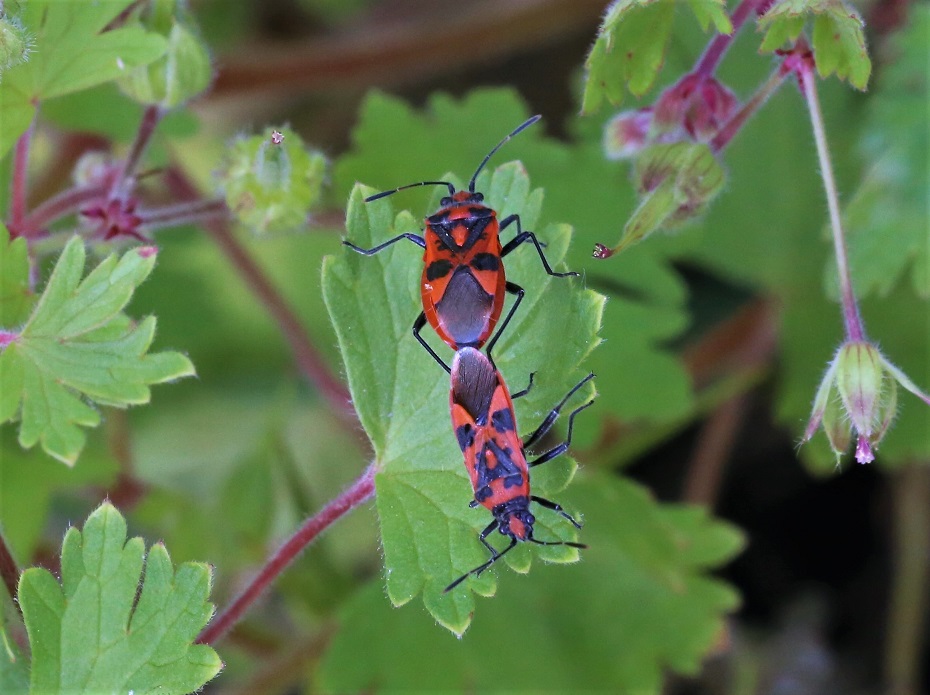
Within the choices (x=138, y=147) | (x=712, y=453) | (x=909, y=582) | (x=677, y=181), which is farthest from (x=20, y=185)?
(x=909, y=582)

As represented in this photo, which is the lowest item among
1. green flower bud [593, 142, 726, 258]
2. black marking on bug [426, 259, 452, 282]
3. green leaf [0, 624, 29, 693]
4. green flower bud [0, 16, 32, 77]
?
green leaf [0, 624, 29, 693]

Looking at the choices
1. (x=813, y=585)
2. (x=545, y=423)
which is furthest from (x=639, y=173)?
(x=813, y=585)

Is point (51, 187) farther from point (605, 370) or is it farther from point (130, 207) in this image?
point (605, 370)

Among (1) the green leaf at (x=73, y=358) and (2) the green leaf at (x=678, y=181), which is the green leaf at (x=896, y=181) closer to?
(2) the green leaf at (x=678, y=181)

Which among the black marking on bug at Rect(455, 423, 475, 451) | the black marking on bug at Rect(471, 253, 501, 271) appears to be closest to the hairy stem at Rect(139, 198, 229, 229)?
the black marking on bug at Rect(471, 253, 501, 271)

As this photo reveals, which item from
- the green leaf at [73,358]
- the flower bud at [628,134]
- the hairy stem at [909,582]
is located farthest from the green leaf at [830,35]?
the hairy stem at [909,582]

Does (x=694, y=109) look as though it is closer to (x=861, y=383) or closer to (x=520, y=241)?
(x=520, y=241)

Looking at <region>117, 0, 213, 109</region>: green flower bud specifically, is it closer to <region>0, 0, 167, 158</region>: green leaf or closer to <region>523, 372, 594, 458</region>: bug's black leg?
<region>0, 0, 167, 158</region>: green leaf
